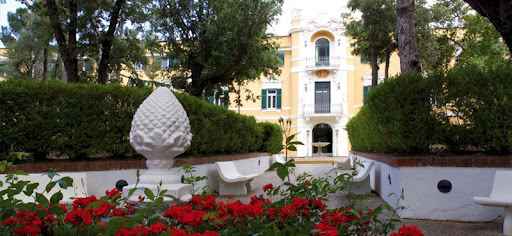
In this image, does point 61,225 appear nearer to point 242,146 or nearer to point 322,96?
point 242,146

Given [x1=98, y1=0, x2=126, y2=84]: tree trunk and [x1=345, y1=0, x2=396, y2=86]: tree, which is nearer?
[x1=98, y1=0, x2=126, y2=84]: tree trunk

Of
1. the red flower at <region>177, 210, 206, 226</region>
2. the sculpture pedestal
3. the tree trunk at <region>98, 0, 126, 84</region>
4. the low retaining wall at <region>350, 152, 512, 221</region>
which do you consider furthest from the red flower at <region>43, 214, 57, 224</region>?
the tree trunk at <region>98, 0, 126, 84</region>

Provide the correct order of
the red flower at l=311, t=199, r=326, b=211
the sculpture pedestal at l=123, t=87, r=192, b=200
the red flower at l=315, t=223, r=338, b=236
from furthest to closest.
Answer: the sculpture pedestal at l=123, t=87, r=192, b=200 < the red flower at l=311, t=199, r=326, b=211 < the red flower at l=315, t=223, r=338, b=236

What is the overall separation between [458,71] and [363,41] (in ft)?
42.2

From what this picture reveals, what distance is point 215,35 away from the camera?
14.6m

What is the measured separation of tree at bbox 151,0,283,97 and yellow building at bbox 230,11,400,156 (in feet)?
51.6

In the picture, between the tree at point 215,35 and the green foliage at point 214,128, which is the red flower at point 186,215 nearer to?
the green foliage at point 214,128

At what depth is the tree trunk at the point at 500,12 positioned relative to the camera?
3.08 meters

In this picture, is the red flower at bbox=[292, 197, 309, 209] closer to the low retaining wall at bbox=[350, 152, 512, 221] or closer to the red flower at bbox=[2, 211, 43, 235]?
the red flower at bbox=[2, 211, 43, 235]

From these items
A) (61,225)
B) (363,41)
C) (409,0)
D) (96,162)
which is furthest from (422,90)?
(363,41)

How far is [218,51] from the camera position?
14484 mm

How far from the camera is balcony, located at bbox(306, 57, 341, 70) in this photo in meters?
31.5

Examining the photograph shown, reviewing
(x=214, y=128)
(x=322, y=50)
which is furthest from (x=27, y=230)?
(x=322, y=50)

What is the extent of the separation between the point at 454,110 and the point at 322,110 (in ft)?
85.5
